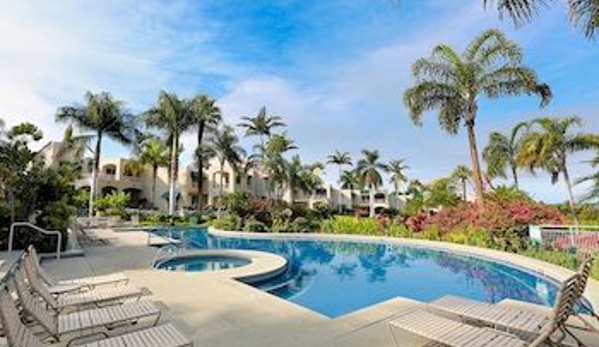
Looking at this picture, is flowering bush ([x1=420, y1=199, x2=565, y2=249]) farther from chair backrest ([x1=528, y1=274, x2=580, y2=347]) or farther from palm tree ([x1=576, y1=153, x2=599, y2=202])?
chair backrest ([x1=528, y1=274, x2=580, y2=347])

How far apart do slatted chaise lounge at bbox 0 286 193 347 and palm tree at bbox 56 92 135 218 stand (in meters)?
25.8

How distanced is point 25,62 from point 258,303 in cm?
1039

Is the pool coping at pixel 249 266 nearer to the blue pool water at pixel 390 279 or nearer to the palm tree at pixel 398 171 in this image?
the blue pool water at pixel 390 279

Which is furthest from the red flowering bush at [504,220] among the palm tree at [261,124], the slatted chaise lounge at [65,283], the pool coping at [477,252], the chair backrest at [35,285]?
the palm tree at [261,124]

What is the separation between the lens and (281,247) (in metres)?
17.5

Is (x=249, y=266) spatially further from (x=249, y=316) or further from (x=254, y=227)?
(x=254, y=227)

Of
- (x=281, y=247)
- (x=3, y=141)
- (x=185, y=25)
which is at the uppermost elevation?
(x=185, y=25)

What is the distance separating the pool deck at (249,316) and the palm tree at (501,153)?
22.3 m

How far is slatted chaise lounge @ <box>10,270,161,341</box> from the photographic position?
391 cm

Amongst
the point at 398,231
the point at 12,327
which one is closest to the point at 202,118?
the point at 398,231

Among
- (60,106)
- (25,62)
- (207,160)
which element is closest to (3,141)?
(25,62)

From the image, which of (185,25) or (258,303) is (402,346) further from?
(185,25)

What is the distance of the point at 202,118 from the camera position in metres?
31.3

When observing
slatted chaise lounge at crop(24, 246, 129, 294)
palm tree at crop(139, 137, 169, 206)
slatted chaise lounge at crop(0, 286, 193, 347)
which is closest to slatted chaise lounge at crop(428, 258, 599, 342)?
slatted chaise lounge at crop(0, 286, 193, 347)
